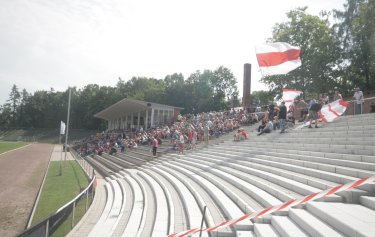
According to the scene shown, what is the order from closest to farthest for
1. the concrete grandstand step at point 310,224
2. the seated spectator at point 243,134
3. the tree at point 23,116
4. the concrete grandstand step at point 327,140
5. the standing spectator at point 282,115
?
1. the concrete grandstand step at point 310,224
2. the concrete grandstand step at point 327,140
3. the standing spectator at point 282,115
4. the seated spectator at point 243,134
5. the tree at point 23,116

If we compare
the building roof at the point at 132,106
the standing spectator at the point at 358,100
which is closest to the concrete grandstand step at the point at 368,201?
the standing spectator at the point at 358,100

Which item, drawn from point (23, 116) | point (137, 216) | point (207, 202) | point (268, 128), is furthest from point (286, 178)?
point (23, 116)

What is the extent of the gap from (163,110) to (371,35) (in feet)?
78.9

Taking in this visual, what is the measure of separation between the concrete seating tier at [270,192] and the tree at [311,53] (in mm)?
24881

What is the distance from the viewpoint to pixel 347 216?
4602 mm

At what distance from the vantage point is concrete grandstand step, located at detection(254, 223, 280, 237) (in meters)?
5.08

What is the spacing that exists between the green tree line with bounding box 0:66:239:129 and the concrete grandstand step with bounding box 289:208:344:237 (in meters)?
66.0

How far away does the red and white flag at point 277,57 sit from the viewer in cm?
1280

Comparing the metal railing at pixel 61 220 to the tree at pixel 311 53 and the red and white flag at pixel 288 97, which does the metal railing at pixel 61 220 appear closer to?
the red and white flag at pixel 288 97

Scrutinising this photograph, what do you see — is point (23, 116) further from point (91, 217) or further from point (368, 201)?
point (368, 201)

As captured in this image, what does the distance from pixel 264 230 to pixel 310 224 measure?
0.84m

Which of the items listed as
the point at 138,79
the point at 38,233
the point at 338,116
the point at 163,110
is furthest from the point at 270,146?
the point at 138,79

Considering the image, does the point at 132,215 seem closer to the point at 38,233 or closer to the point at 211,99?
the point at 38,233

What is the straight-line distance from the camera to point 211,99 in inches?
2950
